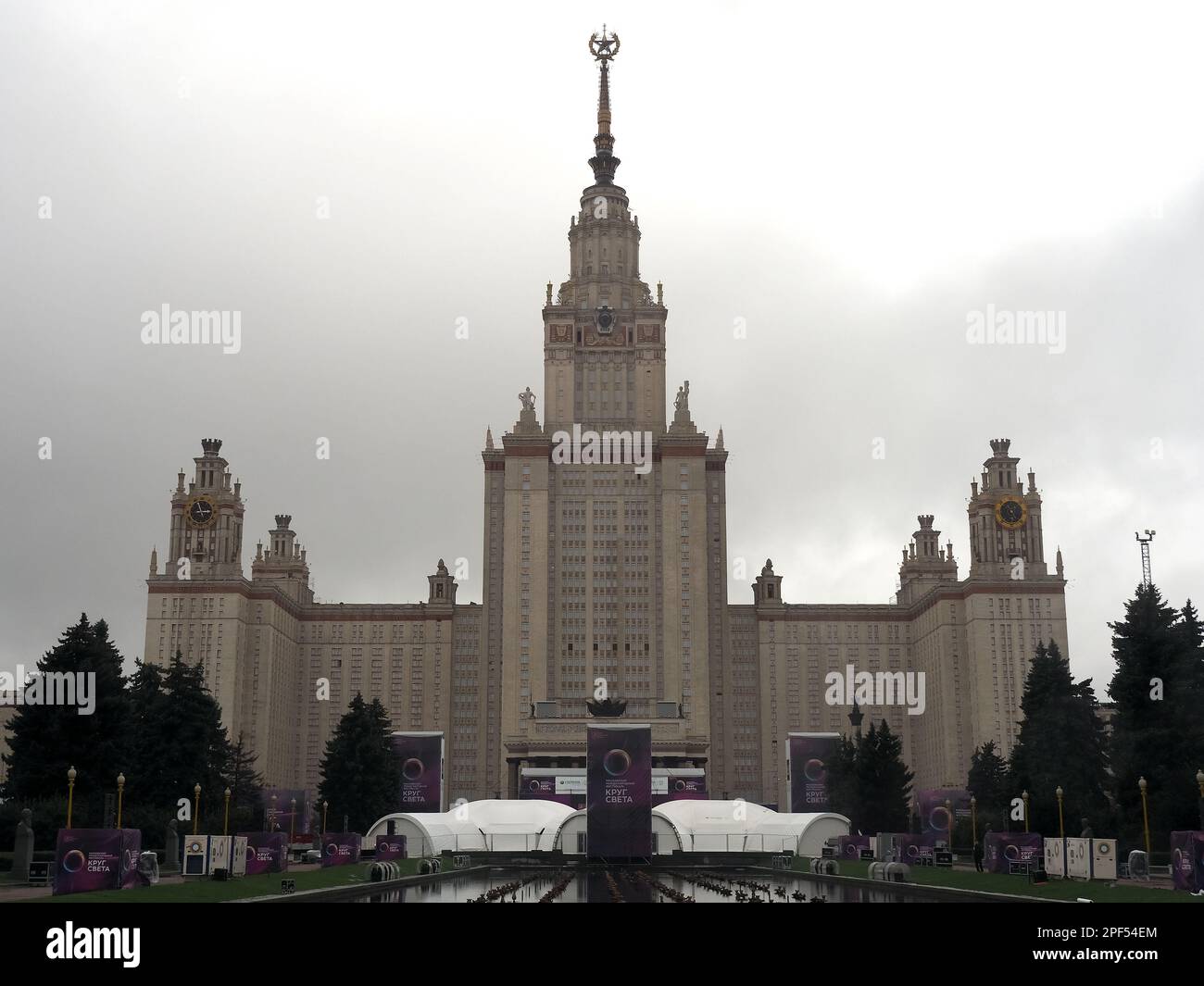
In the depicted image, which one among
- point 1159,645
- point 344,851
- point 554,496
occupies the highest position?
point 554,496

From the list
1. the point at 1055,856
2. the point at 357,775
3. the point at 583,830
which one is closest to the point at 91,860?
the point at 1055,856

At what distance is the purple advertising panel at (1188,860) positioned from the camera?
39281 millimetres

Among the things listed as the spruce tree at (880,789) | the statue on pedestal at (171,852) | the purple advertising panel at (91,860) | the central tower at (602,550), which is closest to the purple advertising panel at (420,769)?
the central tower at (602,550)

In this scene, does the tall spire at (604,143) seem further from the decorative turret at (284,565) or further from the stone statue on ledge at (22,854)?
the stone statue on ledge at (22,854)

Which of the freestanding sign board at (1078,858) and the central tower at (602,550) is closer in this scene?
the freestanding sign board at (1078,858)

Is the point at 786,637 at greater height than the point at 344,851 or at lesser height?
greater

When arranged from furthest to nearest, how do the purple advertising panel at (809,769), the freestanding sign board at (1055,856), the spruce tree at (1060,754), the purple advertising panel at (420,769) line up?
the purple advertising panel at (809,769) → the purple advertising panel at (420,769) → the spruce tree at (1060,754) → the freestanding sign board at (1055,856)

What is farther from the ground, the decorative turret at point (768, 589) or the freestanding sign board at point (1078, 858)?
the decorative turret at point (768, 589)

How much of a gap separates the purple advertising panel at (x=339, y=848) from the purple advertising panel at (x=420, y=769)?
122 ft
